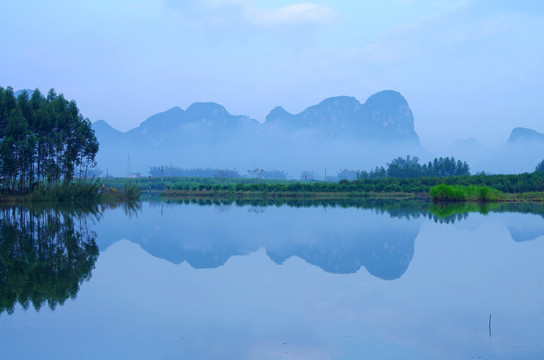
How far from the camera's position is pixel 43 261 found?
895 centimetres

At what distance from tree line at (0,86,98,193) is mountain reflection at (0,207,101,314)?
10.7m

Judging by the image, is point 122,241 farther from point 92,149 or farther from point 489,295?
point 92,149

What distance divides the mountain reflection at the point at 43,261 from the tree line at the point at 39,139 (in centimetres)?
1065

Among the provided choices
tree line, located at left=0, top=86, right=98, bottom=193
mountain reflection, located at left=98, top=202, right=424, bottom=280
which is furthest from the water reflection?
tree line, located at left=0, top=86, right=98, bottom=193

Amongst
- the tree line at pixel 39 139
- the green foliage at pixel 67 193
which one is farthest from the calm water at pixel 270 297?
the green foliage at pixel 67 193

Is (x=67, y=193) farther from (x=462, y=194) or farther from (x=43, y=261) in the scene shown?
(x=462, y=194)

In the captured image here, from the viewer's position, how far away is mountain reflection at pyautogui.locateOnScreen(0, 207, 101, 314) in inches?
262

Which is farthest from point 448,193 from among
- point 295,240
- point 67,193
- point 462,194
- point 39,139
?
point 39,139

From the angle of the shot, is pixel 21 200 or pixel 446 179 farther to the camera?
pixel 446 179

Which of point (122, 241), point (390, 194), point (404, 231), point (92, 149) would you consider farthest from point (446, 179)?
point (122, 241)

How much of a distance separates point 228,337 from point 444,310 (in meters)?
2.75

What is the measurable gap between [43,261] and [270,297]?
4.72m

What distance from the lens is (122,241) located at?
1245 cm

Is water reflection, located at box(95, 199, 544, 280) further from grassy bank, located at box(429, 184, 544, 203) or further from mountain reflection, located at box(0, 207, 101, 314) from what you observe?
grassy bank, located at box(429, 184, 544, 203)
